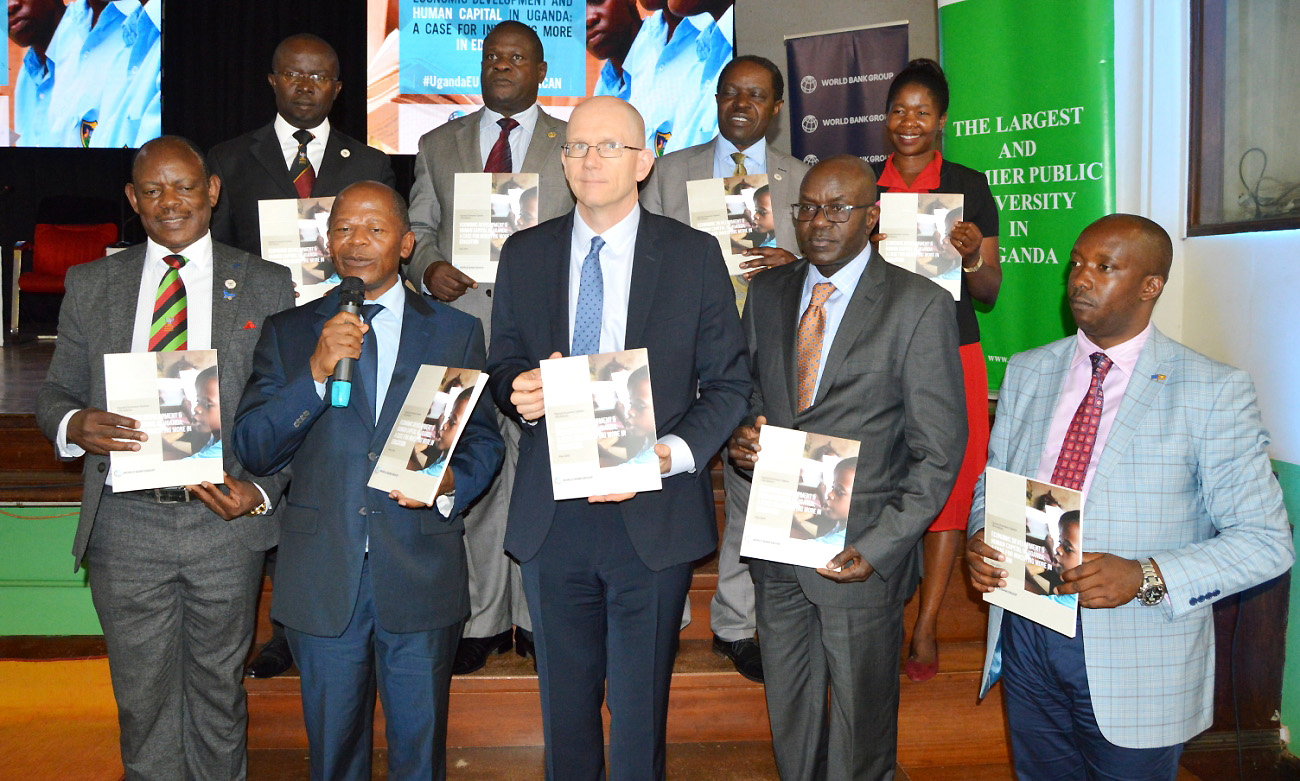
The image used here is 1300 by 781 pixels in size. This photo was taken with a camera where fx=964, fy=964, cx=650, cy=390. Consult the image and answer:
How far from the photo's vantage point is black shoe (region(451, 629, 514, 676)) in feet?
11.7

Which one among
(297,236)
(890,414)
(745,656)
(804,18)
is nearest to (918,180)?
(890,414)

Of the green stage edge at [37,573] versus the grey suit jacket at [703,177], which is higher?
the grey suit jacket at [703,177]

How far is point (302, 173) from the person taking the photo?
3.45m

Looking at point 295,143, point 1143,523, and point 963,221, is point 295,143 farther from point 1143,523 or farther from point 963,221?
point 1143,523

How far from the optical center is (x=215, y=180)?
9.18 feet

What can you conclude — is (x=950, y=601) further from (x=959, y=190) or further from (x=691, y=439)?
(x=691, y=439)

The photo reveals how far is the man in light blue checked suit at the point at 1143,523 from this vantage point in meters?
2.12

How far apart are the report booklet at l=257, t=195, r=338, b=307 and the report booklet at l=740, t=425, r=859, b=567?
1.64 m

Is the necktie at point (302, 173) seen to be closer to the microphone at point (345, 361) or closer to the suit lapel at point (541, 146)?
the suit lapel at point (541, 146)

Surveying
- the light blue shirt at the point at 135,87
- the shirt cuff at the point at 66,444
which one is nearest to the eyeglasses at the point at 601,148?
the shirt cuff at the point at 66,444

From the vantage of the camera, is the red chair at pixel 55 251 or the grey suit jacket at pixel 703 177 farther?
the red chair at pixel 55 251

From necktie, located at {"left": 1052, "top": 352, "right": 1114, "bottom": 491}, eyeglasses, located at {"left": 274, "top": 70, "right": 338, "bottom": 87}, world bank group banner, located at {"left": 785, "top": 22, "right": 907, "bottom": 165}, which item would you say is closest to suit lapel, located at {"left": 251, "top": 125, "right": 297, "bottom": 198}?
eyeglasses, located at {"left": 274, "top": 70, "right": 338, "bottom": 87}

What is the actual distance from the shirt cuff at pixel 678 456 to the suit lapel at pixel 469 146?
162 cm

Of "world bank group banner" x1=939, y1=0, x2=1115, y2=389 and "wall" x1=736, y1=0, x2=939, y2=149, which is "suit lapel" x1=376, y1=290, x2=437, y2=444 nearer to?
"world bank group banner" x1=939, y1=0, x2=1115, y2=389
